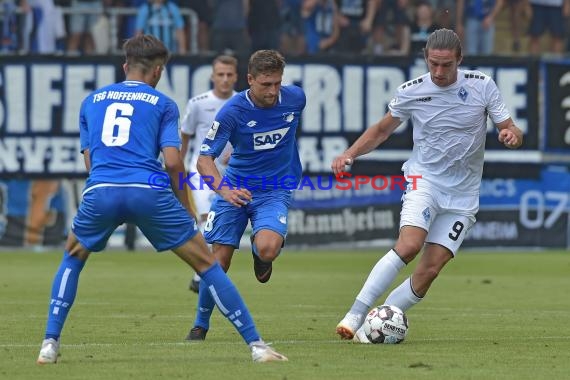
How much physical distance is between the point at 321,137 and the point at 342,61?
1.36 metres

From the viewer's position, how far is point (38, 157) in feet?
75.1

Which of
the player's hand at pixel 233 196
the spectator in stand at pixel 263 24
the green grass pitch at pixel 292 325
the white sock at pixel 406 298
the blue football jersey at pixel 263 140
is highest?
the spectator in stand at pixel 263 24

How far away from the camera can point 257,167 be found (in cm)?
1102

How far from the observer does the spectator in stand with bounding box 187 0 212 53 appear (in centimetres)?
2384

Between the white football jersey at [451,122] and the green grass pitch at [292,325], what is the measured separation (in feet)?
4.27

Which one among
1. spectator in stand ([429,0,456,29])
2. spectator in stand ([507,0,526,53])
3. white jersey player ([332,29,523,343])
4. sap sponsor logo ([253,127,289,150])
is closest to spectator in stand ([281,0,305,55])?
spectator in stand ([429,0,456,29])

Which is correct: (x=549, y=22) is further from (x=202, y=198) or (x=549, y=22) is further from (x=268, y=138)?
(x=268, y=138)

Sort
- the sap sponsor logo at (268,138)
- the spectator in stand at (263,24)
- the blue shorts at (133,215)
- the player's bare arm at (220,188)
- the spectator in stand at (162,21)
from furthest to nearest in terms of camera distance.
→ 1. the spectator in stand at (263,24)
2. the spectator in stand at (162,21)
3. the sap sponsor logo at (268,138)
4. the player's bare arm at (220,188)
5. the blue shorts at (133,215)

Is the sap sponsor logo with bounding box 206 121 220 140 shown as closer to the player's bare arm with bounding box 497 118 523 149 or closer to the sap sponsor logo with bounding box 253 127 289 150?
the sap sponsor logo with bounding box 253 127 289 150

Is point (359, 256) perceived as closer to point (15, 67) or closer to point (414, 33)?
point (414, 33)

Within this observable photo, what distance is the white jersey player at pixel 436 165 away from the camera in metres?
10.5

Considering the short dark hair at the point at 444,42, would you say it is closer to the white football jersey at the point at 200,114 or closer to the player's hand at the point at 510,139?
the player's hand at the point at 510,139

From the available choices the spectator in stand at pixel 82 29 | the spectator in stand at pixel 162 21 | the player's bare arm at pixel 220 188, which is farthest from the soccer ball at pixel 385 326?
the spectator in stand at pixel 82 29

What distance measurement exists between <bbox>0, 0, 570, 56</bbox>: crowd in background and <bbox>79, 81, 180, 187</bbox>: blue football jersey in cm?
1458
